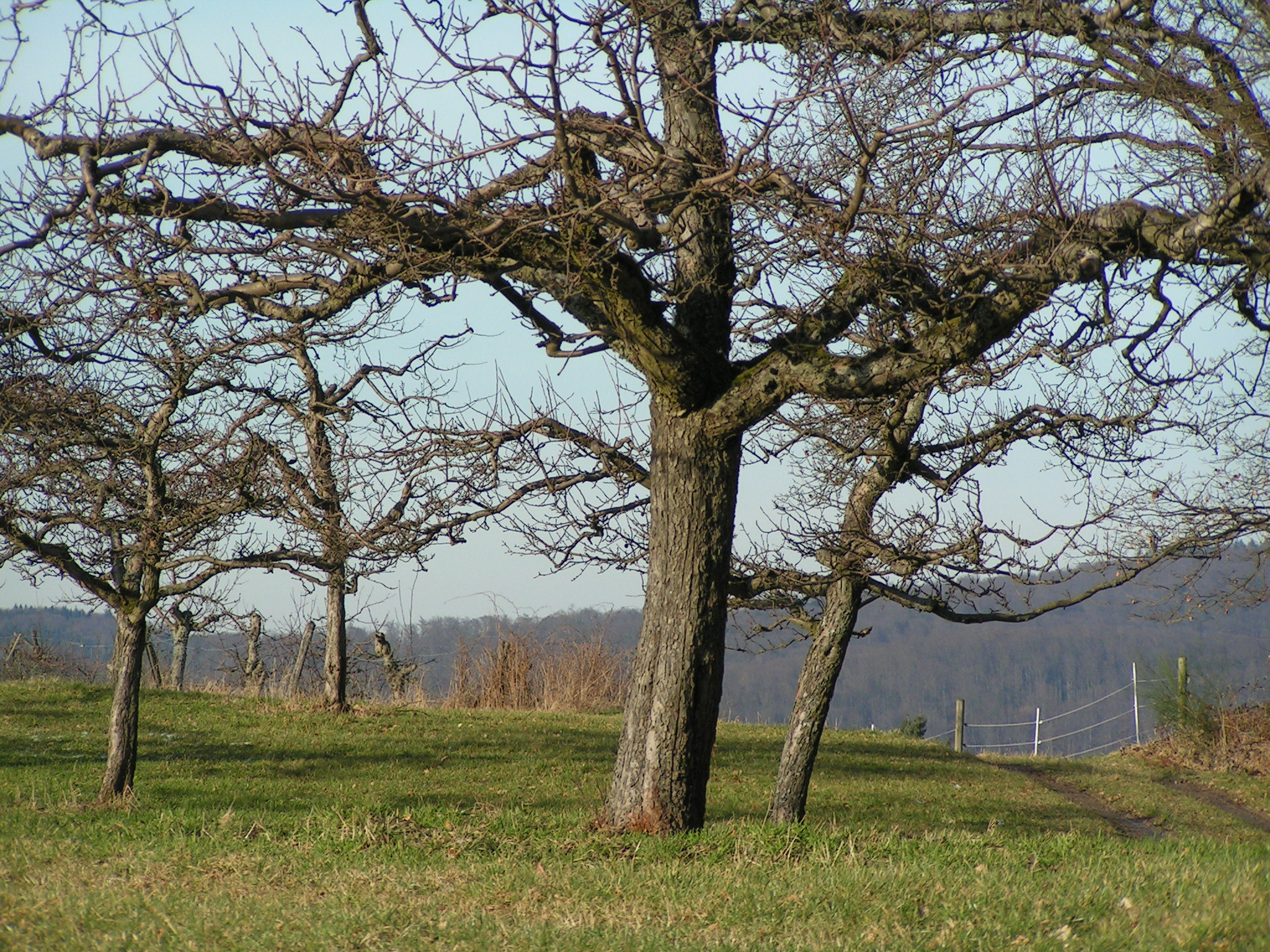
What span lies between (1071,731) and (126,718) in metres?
50.3

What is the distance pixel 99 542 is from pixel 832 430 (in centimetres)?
772

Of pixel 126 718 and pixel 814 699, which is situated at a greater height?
pixel 814 699

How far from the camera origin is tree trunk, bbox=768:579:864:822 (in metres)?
8.79

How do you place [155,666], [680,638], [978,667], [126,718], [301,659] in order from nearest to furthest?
[680,638]
[126,718]
[301,659]
[155,666]
[978,667]

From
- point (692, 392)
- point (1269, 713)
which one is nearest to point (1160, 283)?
point (692, 392)

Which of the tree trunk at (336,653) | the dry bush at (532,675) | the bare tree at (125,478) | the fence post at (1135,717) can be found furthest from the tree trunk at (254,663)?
the fence post at (1135,717)

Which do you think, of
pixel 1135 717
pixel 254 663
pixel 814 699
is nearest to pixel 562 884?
pixel 814 699

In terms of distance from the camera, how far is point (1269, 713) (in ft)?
62.0

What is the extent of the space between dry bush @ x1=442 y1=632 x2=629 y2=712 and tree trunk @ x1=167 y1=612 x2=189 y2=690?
5629mm

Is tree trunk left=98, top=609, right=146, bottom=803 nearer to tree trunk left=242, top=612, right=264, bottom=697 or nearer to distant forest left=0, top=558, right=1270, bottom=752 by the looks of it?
tree trunk left=242, top=612, right=264, bottom=697

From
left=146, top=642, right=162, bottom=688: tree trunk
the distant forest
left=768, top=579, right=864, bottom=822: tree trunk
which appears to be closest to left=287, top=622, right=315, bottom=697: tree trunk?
left=146, top=642, right=162, bottom=688: tree trunk

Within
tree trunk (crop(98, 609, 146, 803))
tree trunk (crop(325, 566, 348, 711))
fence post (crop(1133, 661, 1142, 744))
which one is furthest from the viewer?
fence post (crop(1133, 661, 1142, 744))

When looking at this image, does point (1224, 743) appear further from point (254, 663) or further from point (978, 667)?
Result: point (978, 667)

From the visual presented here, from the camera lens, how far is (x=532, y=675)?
1923 cm
